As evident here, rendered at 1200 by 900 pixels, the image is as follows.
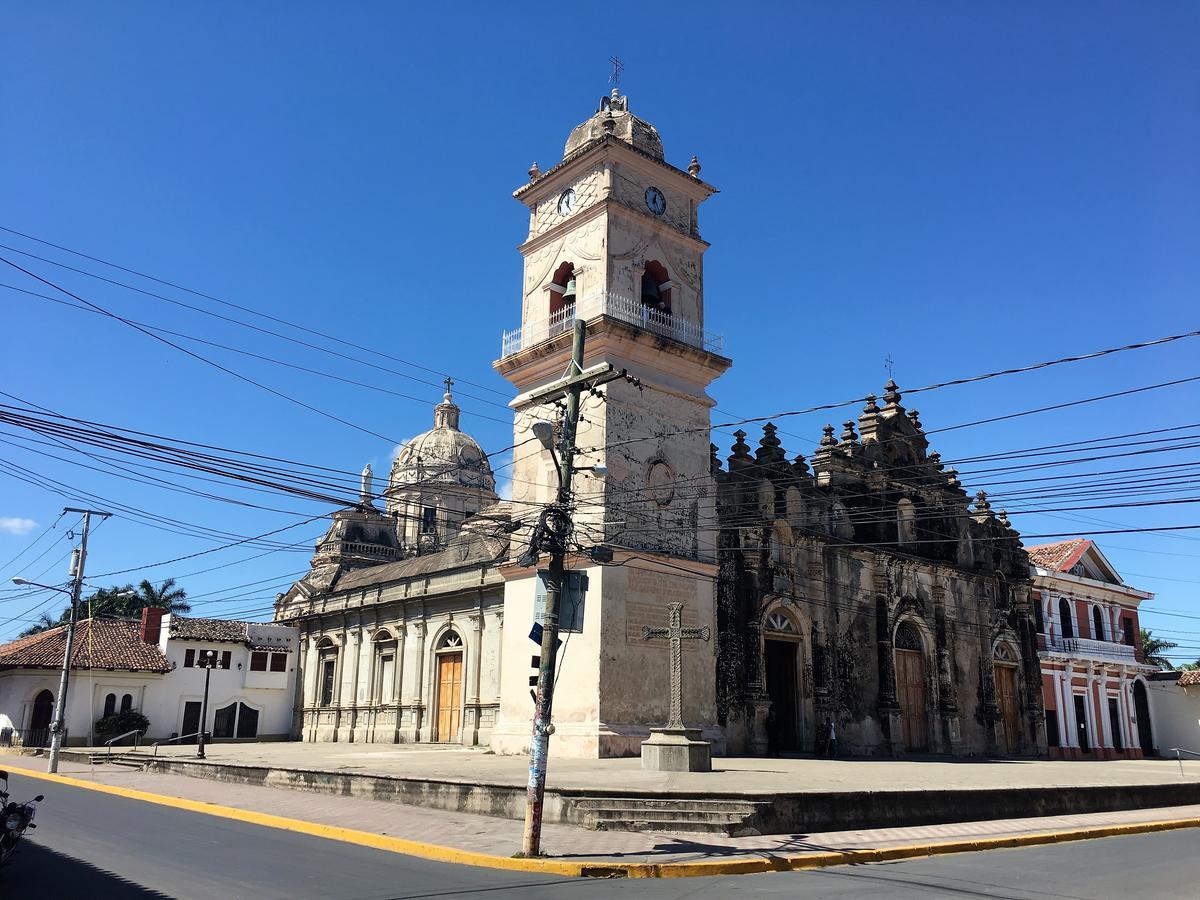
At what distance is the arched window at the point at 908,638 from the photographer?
33.5m

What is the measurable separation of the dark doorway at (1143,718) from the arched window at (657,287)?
3390 centimetres

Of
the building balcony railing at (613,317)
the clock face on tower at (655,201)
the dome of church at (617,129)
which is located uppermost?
the dome of church at (617,129)

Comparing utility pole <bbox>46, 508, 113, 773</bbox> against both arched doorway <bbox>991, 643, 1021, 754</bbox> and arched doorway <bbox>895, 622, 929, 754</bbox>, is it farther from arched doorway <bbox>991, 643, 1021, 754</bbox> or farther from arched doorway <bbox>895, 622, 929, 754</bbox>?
arched doorway <bbox>991, 643, 1021, 754</bbox>

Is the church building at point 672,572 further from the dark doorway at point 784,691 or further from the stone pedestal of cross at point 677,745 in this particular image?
the stone pedestal of cross at point 677,745

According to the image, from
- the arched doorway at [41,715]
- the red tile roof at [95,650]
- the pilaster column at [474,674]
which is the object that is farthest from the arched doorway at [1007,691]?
the arched doorway at [41,715]

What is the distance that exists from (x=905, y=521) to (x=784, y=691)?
9.40 meters

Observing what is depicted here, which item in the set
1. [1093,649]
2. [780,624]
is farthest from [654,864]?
[1093,649]

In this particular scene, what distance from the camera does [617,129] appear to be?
2784 centimetres

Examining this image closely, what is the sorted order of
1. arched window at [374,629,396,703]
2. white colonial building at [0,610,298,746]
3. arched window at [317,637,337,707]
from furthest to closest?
arched window at [317,637,337,707]
white colonial building at [0,610,298,746]
arched window at [374,629,396,703]

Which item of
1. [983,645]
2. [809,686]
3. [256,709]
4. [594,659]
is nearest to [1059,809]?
[594,659]

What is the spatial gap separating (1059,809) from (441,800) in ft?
36.8

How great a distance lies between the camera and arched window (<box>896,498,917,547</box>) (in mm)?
34681

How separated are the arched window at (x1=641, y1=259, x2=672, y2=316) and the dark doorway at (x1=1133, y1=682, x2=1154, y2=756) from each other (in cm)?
3390

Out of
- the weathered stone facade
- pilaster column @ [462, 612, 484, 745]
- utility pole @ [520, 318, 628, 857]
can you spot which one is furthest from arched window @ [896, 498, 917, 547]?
utility pole @ [520, 318, 628, 857]
